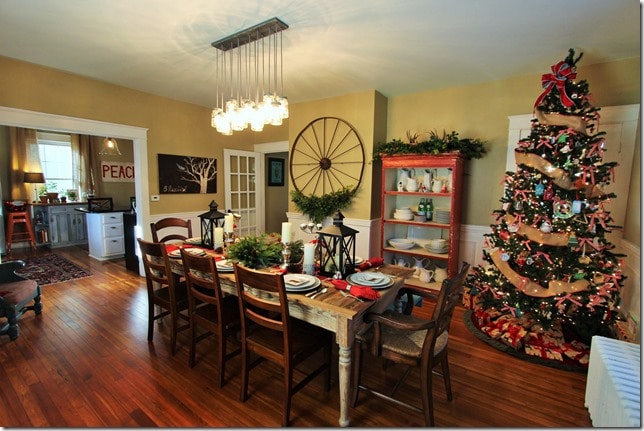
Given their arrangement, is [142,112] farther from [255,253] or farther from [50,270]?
[255,253]

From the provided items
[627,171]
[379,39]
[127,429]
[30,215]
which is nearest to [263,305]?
[127,429]

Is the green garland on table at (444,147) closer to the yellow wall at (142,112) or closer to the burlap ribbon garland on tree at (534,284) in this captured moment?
the burlap ribbon garland on tree at (534,284)

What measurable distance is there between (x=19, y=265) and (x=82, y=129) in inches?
64.3

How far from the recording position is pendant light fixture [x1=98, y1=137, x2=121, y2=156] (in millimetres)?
6277

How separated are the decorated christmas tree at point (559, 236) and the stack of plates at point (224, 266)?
2311mm

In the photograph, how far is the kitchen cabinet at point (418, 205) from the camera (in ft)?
11.7

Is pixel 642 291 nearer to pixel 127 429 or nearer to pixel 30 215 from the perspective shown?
pixel 127 429

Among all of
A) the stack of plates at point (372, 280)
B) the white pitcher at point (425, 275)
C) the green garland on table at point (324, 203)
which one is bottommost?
the white pitcher at point (425, 275)

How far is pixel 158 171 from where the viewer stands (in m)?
4.36

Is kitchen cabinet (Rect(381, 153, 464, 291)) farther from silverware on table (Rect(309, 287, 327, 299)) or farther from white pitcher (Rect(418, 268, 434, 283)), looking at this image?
silverware on table (Rect(309, 287, 327, 299))

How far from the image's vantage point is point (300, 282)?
6.37 ft

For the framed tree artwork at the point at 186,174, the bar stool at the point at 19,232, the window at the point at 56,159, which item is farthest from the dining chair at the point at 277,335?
the window at the point at 56,159

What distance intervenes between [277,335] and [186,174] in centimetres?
355

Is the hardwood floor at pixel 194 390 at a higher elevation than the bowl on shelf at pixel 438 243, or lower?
lower
